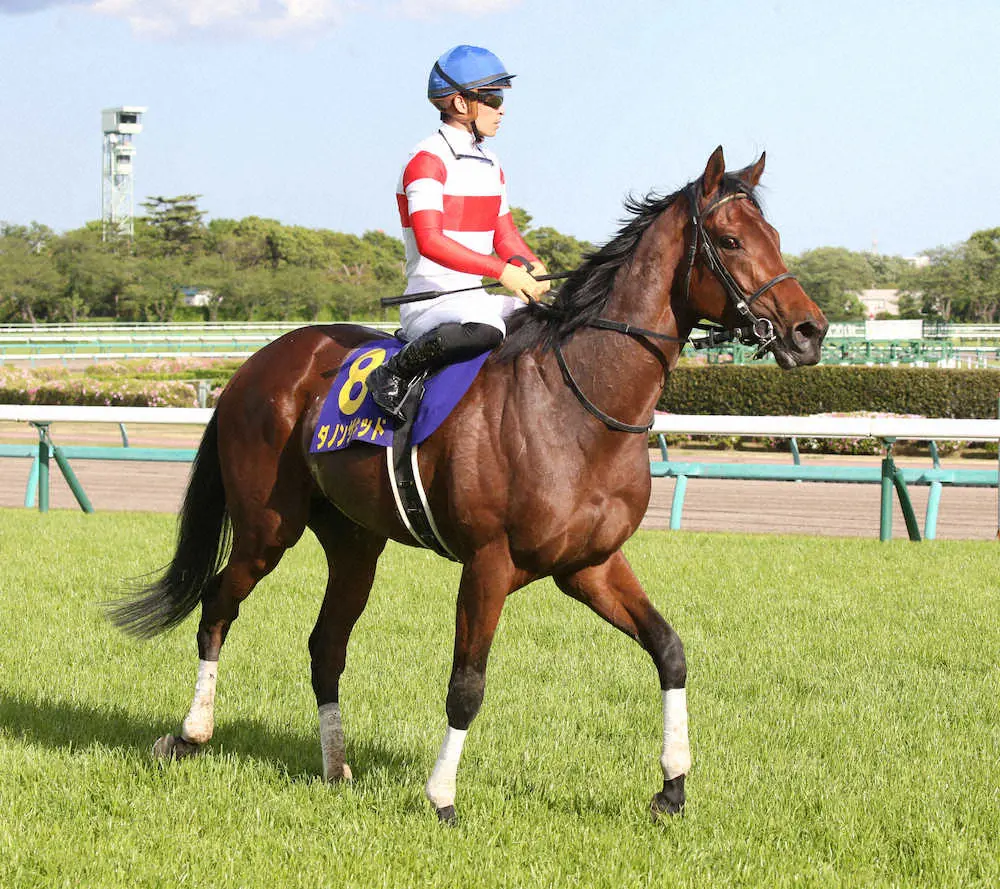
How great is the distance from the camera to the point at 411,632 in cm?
616

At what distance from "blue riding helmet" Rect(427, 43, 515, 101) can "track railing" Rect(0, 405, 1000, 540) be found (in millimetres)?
5163

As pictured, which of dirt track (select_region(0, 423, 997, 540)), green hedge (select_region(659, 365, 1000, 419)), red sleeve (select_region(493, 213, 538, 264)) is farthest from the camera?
green hedge (select_region(659, 365, 1000, 419))

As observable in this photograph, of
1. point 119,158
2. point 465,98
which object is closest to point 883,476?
point 465,98

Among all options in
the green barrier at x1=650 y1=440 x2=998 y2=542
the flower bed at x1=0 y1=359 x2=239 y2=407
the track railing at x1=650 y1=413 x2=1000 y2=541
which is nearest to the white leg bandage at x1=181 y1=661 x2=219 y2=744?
the track railing at x1=650 y1=413 x2=1000 y2=541

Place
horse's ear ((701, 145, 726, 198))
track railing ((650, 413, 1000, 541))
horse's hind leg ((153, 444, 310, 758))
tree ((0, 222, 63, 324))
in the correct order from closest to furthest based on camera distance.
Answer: horse's ear ((701, 145, 726, 198)) < horse's hind leg ((153, 444, 310, 758)) < track railing ((650, 413, 1000, 541)) < tree ((0, 222, 63, 324))

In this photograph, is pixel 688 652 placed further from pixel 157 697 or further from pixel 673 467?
pixel 673 467

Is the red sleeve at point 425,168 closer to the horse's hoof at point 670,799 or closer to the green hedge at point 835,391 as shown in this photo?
the horse's hoof at point 670,799

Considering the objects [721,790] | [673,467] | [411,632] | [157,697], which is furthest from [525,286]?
[673,467]

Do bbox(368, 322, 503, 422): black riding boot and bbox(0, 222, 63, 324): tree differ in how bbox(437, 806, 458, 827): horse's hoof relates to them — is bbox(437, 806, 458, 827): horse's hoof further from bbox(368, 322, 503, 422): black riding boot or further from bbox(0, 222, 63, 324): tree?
bbox(0, 222, 63, 324): tree

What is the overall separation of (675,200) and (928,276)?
237ft

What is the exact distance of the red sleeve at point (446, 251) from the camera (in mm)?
3609

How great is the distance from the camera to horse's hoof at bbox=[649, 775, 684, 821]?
3637 mm

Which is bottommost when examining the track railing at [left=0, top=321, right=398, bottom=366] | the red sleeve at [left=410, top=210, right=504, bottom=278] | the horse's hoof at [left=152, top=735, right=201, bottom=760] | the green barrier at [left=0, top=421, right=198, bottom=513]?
the track railing at [left=0, top=321, right=398, bottom=366]

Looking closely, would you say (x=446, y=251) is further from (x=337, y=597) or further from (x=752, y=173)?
(x=337, y=597)
